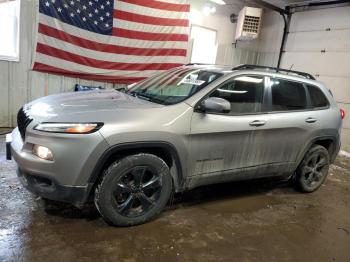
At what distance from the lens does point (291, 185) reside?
14.2ft

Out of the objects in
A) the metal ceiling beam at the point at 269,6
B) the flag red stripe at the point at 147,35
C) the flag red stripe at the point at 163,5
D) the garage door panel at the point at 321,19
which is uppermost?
the metal ceiling beam at the point at 269,6

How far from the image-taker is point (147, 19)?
6.49 meters

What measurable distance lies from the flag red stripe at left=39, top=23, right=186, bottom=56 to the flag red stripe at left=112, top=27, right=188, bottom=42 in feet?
0.75

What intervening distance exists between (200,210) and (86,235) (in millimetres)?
1246

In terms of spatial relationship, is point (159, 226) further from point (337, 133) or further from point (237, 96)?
point (337, 133)

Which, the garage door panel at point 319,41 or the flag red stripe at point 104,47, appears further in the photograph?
the garage door panel at point 319,41

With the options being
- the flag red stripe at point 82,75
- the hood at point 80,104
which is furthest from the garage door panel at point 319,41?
the hood at point 80,104

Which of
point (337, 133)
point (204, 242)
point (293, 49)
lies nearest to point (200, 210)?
point (204, 242)

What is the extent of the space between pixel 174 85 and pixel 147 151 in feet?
2.89

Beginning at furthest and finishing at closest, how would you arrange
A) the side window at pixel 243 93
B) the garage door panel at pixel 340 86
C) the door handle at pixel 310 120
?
the garage door panel at pixel 340 86, the door handle at pixel 310 120, the side window at pixel 243 93

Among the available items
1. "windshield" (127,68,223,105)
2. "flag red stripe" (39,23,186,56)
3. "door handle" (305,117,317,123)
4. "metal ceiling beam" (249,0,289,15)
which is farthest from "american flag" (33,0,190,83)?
"door handle" (305,117,317,123)

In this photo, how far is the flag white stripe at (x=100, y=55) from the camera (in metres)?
5.56

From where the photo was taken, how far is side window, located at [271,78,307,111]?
3443mm

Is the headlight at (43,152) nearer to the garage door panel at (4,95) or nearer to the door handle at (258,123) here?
the door handle at (258,123)
